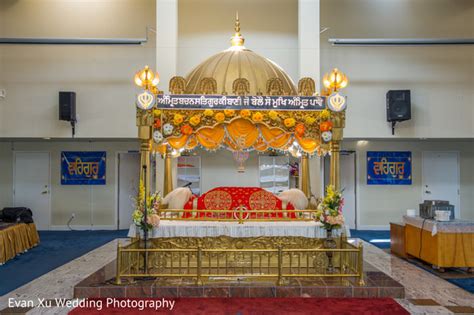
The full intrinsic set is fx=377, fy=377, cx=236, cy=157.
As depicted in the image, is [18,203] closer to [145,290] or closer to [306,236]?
[145,290]

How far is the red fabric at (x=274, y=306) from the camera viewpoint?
4047mm

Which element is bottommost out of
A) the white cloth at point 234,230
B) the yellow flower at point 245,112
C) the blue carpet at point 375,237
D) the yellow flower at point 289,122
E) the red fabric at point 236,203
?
the blue carpet at point 375,237

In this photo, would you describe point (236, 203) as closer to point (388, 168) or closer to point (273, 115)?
point (273, 115)

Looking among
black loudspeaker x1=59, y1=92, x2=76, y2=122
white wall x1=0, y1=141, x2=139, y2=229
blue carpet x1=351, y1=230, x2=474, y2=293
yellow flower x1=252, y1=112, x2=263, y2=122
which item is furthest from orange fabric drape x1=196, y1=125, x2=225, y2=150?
white wall x1=0, y1=141, x2=139, y2=229

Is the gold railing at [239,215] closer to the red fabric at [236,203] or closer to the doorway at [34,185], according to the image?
the red fabric at [236,203]

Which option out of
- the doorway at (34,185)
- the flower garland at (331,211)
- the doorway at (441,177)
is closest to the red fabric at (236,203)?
the flower garland at (331,211)

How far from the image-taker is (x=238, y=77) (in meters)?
6.48

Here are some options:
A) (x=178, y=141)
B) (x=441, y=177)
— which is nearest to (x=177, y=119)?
(x=178, y=141)

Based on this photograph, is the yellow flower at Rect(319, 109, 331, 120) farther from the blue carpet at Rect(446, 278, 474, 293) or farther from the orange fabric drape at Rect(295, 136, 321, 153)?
the blue carpet at Rect(446, 278, 474, 293)

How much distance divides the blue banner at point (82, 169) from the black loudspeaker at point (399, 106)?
7.44 meters

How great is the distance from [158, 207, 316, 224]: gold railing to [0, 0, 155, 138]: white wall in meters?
3.51

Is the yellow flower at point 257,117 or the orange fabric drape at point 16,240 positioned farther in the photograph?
the orange fabric drape at point 16,240

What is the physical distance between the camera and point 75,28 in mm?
9234

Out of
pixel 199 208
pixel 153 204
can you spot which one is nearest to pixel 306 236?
pixel 199 208
